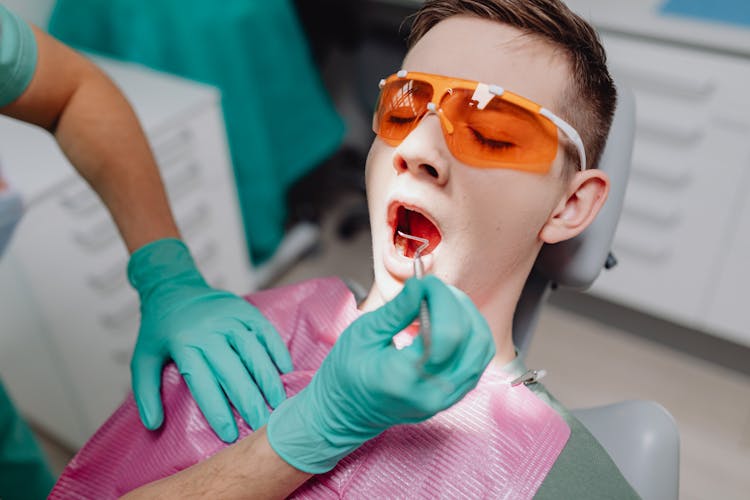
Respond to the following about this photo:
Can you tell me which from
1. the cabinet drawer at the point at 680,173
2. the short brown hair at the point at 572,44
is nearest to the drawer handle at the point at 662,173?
the cabinet drawer at the point at 680,173

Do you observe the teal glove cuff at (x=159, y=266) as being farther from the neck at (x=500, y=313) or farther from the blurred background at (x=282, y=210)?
the blurred background at (x=282, y=210)

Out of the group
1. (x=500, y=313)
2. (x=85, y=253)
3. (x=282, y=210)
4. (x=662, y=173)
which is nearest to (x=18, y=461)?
(x=85, y=253)

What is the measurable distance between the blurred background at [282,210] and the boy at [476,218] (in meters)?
0.82

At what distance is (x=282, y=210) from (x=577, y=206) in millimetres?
1618

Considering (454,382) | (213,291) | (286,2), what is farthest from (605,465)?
(286,2)

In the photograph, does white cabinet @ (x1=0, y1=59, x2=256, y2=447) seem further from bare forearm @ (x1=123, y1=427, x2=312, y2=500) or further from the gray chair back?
the gray chair back

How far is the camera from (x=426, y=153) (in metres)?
0.85

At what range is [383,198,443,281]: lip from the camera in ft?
2.85

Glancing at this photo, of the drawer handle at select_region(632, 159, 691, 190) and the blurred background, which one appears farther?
the drawer handle at select_region(632, 159, 691, 190)

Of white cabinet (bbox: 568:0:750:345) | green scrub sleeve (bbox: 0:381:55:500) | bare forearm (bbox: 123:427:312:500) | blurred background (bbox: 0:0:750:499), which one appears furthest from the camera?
white cabinet (bbox: 568:0:750:345)

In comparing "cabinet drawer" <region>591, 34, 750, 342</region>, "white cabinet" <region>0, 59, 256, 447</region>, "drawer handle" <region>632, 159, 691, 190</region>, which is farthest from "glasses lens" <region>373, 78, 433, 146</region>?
"drawer handle" <region>632, 159, 691, 190</region>

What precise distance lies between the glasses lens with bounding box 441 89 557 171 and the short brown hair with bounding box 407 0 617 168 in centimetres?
7

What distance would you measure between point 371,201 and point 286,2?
162cm

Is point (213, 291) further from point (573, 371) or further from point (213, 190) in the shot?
point (573, 371)
